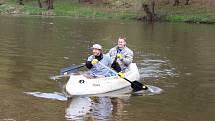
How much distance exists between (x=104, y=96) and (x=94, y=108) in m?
2.14

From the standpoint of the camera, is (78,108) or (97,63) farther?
(97,63)

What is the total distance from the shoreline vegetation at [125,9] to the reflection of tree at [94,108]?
45199 mm

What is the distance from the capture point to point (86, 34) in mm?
41812

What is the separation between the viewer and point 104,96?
57.1 ft

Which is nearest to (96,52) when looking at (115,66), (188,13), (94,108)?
(115,66)

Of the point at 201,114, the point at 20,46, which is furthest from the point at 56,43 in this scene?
the point at 201,114

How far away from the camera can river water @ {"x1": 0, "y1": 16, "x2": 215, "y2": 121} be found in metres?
14.6

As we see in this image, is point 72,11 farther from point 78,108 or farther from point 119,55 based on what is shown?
point 78,108

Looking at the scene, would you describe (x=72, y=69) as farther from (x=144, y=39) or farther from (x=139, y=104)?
(x=144, y=39)

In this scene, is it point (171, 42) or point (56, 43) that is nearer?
point (56, 43)

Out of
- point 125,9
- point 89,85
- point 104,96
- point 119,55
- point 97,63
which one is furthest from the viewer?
point 125,9

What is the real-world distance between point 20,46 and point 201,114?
60.9 feet

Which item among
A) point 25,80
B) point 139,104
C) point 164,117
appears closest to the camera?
point 164,117

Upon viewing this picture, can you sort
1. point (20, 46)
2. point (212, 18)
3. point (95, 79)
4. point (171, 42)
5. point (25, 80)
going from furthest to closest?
point (212, 18), point (171, 42), point (20, 46), point (25, 80), point (95, 79)
